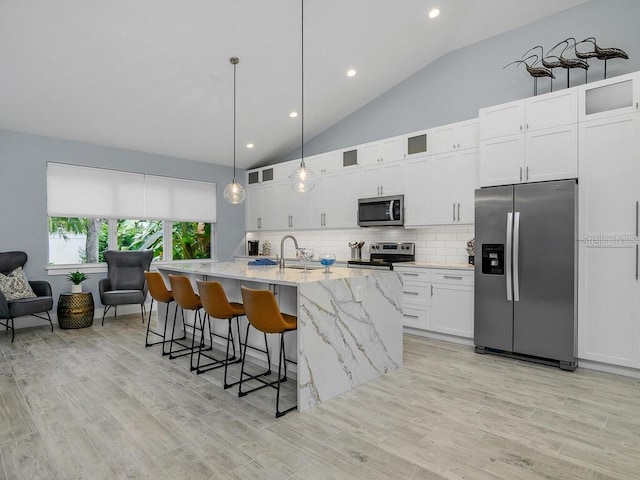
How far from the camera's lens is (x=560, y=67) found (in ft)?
13.5

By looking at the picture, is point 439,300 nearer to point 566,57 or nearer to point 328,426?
point 328,426

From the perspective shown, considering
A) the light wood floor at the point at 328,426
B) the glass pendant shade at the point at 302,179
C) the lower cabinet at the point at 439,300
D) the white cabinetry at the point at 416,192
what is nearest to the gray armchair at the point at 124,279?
the light wood floor at the point at 328,426

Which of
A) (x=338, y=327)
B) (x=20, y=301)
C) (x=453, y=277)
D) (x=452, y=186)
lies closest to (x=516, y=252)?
(x=453, y=277)

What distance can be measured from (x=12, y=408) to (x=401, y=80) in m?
5.85

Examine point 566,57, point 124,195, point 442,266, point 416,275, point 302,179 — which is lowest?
point 416,275

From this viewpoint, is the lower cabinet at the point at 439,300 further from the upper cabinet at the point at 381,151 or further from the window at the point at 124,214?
the window at the point at 124,214

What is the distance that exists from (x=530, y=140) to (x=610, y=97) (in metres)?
0.71

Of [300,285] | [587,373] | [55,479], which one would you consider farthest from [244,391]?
[587,373]

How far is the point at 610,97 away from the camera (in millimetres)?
3412

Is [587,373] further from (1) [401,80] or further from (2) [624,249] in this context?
(1) [401,80]

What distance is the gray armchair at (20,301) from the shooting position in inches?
175

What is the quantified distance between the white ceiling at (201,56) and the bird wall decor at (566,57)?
43cm

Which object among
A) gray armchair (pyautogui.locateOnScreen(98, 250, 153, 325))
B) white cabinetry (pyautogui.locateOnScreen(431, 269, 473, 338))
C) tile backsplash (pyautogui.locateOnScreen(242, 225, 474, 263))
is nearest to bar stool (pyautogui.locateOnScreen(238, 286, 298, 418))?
white cabinetry (pyautogui.locateOnScreen(431, 269, 473, 338))

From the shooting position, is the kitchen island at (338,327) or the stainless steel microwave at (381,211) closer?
the kitchen island at (338,327)
